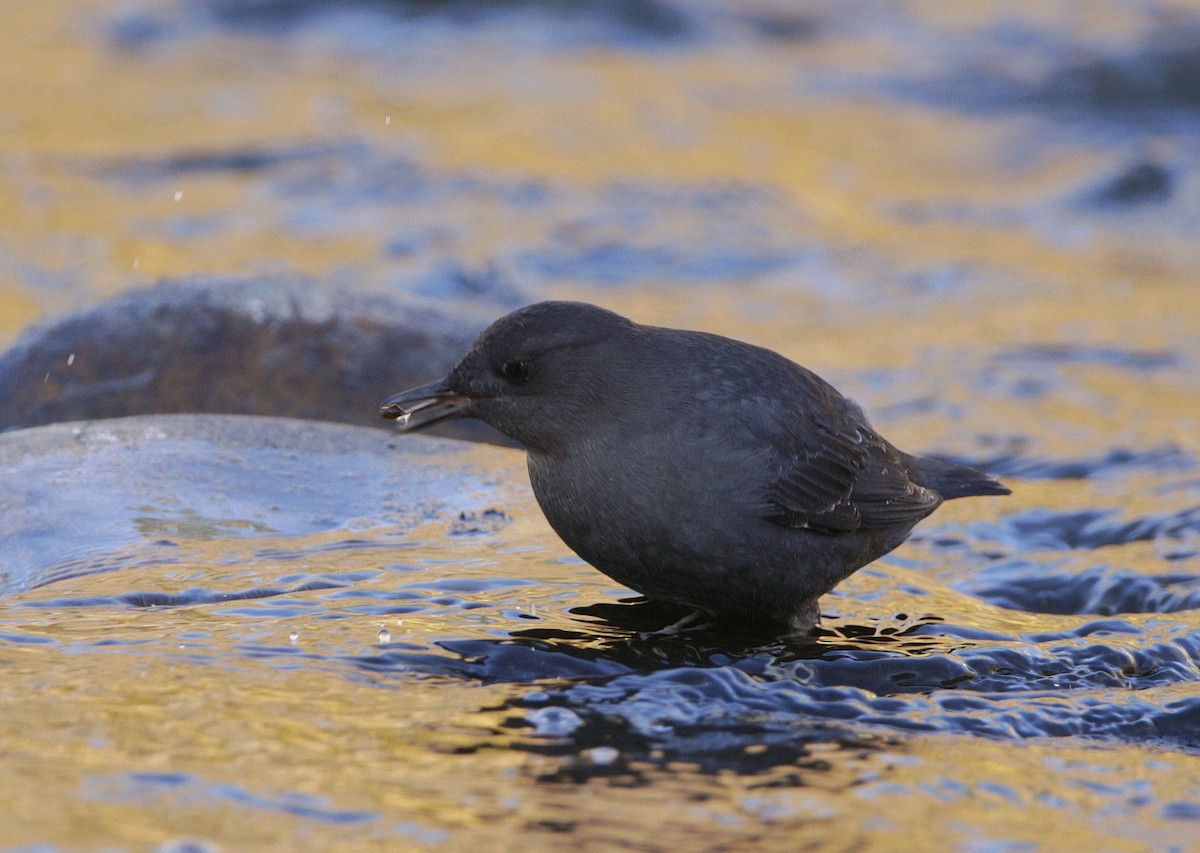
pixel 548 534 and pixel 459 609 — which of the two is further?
pixel 548 534

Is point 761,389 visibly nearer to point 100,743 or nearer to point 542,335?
point 542,335

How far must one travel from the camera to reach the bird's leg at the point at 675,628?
4527 millimetres

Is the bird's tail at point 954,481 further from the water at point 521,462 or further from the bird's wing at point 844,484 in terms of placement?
the water at point 521,462

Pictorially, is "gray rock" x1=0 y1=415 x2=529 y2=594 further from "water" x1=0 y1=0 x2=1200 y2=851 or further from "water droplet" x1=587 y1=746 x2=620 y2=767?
"water droplet" x1=587 y1=746 x2=620 y2=767

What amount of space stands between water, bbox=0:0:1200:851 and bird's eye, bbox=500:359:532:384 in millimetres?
675

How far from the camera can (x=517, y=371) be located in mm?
4441

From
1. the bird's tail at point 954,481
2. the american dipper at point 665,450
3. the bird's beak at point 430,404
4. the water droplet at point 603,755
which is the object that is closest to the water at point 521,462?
the water droplet at point 603,755

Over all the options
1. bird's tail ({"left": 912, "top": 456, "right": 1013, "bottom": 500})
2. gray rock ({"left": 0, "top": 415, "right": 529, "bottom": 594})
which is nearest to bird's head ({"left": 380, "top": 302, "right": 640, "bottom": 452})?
gray rock ({"left": 0, "top": 415, "right": 529, "bottom": 594})

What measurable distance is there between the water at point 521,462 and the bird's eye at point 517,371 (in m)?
0.67

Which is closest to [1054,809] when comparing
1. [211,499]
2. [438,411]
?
[438,411]

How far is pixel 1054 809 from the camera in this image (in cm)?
348

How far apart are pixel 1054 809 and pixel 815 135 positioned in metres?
10.6

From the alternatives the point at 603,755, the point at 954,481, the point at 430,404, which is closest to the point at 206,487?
the point at 430,404

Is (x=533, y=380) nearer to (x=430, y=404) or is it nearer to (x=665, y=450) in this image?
(x=430, y=404)
